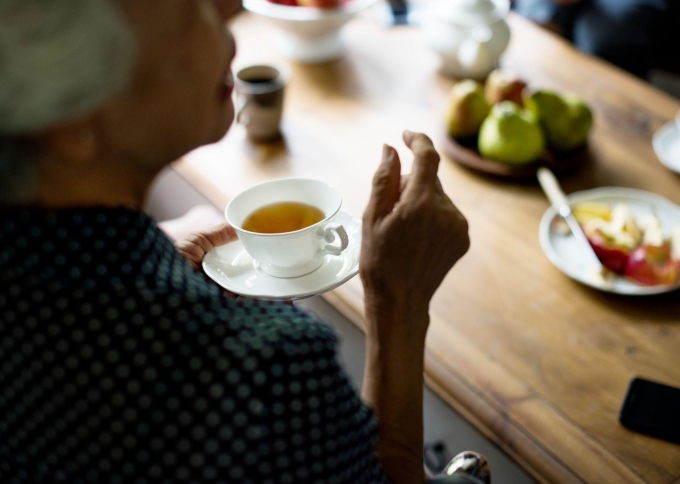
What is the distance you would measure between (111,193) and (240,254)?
0.32 meters

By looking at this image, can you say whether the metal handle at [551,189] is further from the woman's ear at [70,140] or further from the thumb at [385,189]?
the woman's ear at [70,140]

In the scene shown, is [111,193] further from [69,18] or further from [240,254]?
[240,254]

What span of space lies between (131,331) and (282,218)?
396 mm

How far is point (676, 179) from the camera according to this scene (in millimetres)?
1193

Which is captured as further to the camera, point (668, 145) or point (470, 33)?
point (470, 33)

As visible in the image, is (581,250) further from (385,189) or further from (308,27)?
(308,27)

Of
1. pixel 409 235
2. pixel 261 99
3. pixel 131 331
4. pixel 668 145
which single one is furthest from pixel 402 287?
pixel 668 145

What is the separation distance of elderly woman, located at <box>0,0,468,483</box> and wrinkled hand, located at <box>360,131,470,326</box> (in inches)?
5.7

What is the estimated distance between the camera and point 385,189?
0.78 metres

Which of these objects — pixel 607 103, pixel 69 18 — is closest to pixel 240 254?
pixel 69 18

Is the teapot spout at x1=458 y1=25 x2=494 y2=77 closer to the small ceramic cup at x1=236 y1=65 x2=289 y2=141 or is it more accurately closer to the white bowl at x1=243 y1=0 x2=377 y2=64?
the white bowl at x1=243 y1=0 x2=377 y2=64

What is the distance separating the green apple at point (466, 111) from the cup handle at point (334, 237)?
1.69 feet

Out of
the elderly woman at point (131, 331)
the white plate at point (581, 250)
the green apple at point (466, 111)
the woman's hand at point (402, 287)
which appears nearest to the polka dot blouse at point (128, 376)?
the elderly woman at point (131, 331)

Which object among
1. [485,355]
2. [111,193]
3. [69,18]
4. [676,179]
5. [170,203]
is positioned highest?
[69,18]
